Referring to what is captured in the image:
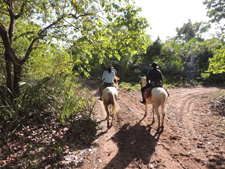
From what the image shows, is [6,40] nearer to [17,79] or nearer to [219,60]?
[17,79]

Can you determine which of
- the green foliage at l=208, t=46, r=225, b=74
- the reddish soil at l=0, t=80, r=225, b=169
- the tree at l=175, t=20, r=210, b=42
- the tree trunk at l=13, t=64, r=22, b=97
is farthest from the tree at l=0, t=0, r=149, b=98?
the tree at l=175, t=20, r=210, b=42

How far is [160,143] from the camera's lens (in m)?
4.23

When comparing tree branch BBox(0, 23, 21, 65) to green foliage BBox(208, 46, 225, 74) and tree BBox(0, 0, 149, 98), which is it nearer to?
tree BBox(0, 0, 149, 98)

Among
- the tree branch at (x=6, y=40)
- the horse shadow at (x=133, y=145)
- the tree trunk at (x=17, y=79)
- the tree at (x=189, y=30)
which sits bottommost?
the horse shadow at (x=133, y=145)

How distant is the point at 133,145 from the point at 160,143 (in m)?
0.93

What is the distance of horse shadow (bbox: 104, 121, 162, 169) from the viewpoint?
11.4 feet

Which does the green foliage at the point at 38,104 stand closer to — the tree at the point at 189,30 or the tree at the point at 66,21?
the tree at the point at 66,21

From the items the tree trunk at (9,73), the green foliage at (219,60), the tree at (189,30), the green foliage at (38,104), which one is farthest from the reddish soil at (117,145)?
the tree at (189,30)

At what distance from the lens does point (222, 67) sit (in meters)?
6.66

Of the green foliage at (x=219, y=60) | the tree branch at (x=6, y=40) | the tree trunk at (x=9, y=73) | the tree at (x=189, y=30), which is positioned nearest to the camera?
the tree branch at (x=6, y=40)

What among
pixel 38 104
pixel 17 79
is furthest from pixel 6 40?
pixel 38 104

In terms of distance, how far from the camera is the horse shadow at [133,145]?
3.47m

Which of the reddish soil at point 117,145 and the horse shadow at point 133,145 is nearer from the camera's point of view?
the reddish soil at point 117,145

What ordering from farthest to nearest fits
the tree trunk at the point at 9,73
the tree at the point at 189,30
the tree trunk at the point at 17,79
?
the tree at the point at 189,30
the tree trunk at the point at 17,79
the tree trunk at the point at 9,73
